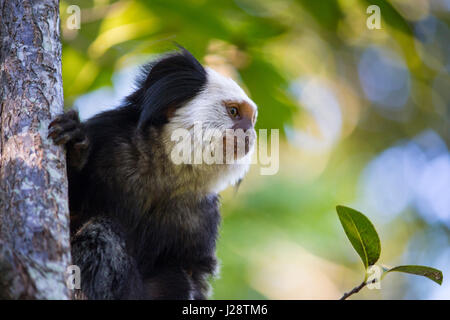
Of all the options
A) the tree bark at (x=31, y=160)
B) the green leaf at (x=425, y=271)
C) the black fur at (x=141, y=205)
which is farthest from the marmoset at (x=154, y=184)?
the green leaf at (x=425, y=271)

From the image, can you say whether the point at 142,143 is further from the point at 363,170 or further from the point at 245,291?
the point at 363,170

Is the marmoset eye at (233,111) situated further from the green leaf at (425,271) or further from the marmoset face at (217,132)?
the green leaf at (425,271)

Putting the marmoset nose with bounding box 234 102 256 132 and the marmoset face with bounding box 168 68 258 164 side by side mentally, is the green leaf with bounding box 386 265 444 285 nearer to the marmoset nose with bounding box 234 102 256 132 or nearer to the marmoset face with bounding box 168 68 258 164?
the marmoset face with bounding box 168 68 258 164

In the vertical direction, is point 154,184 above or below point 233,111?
below

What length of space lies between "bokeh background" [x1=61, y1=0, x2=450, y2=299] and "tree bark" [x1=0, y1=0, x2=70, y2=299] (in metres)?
1.97

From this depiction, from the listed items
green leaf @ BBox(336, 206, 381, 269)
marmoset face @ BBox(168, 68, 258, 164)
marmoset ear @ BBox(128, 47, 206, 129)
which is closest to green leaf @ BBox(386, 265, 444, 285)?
green leaf @ BBox(336, 206, 381, 269)

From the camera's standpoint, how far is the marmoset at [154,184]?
4.91m

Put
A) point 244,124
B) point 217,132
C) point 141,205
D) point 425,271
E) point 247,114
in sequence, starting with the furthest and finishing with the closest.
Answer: point 247,114 < point 244,124 < point 217,132 < point 141,205 < point 425,271

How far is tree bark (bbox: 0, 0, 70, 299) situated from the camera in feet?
9.58

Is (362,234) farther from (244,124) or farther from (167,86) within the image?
(167,86)

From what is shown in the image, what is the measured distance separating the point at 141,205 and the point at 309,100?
7.67 meters

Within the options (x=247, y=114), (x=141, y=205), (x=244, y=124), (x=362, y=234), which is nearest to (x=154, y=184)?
(x=141, y=205)

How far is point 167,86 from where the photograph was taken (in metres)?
5.84

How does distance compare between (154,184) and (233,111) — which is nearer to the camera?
(154,184)
